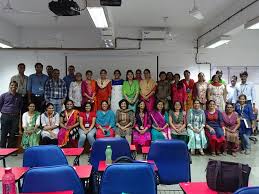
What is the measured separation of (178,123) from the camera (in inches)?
276

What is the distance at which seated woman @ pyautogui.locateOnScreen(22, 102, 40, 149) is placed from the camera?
6.64 metres

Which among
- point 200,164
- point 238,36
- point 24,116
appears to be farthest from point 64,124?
point 238,36

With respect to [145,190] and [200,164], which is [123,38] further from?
[145,190]

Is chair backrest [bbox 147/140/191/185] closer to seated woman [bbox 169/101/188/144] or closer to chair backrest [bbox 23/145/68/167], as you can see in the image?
chair backrest [bbox 23/145/68/167]

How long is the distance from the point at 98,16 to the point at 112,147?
278 cm

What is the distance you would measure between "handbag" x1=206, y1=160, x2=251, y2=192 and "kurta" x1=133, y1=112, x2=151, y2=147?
4176 millimetres

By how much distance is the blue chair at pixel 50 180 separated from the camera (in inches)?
95.7

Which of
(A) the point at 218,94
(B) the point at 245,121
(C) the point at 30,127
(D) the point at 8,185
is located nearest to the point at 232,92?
(A) the point at 218,94

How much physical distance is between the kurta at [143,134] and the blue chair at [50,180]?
14.0 feet

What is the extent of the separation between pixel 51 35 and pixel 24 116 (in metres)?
3.54

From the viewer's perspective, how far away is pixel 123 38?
375 inches

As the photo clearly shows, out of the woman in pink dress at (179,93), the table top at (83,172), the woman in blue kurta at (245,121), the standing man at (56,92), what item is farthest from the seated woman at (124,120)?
the table top at (83,172)

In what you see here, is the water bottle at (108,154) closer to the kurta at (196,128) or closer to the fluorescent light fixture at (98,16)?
the fluorescent light fixture at (98,16)

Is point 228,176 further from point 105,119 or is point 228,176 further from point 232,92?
point 232,92
